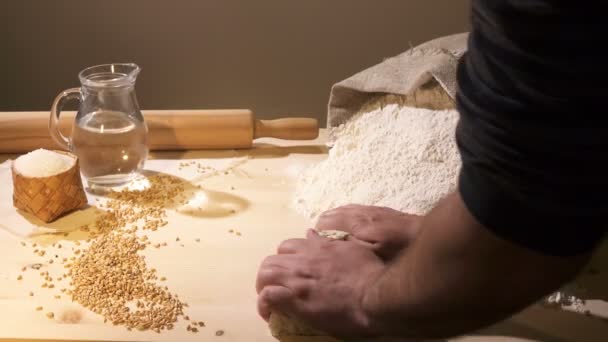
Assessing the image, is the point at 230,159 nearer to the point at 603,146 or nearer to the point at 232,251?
the point at 232,251

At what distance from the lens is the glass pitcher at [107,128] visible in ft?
3.41

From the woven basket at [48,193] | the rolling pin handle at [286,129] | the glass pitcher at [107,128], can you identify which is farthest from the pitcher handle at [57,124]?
the rolling pin handle at [286,129]

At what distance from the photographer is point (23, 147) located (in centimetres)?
120

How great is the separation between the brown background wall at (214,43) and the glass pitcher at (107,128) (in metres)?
0.58

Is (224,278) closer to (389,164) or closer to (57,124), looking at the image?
(389,164)

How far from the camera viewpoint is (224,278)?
858mm

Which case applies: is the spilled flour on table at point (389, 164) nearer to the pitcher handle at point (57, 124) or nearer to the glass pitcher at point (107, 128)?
the glass pitcher at point (107, 128)

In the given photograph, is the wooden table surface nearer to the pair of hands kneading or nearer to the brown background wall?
the pair of hands kneading

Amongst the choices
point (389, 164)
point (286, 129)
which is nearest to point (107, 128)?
point (286, 129)

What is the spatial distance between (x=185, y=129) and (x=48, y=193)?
302mm

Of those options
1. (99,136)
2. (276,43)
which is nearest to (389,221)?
(99,136)

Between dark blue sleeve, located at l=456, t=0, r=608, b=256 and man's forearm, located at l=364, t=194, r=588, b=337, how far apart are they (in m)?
0.02

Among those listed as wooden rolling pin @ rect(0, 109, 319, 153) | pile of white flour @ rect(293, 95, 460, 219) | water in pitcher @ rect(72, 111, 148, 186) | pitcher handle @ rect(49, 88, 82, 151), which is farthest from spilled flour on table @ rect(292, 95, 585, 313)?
pitcher handle @ rect(49, 88, 82, 151)

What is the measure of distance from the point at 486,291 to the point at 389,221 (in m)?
0.32
